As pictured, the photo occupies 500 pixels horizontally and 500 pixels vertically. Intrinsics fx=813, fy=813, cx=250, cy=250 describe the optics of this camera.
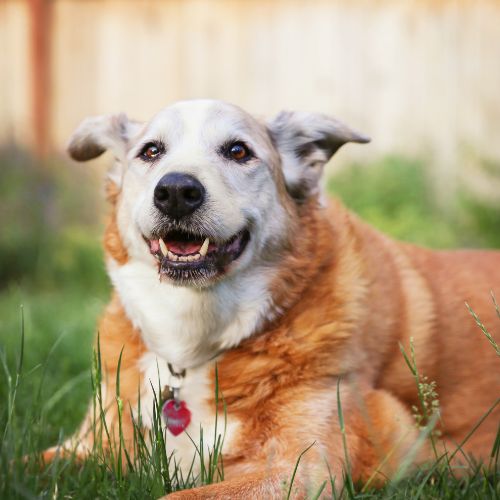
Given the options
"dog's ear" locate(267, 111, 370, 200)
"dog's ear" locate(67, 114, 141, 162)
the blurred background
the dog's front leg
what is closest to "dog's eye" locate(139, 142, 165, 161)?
"dog's ear" locate(67, 114, 141, 162)

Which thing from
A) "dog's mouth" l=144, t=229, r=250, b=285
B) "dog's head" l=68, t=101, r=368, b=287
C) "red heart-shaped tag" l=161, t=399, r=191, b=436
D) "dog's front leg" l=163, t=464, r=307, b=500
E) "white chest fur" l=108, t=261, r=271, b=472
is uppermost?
"dog's head" l=68, t=101, r=368, b=287

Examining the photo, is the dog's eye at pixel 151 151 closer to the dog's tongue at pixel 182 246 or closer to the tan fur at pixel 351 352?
the tan fur at pixel 351 352

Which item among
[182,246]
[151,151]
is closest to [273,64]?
[151,151]

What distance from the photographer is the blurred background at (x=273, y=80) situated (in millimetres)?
7387

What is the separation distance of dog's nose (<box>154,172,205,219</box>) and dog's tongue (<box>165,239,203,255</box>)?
6.1 inches

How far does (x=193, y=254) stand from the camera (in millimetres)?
2789

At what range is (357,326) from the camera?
281cm

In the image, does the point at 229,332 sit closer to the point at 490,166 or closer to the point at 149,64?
the point at 490,166

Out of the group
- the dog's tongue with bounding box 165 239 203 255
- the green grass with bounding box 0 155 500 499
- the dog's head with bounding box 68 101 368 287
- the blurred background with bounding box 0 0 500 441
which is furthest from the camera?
the blurred background with bounding box 0 0 500 441

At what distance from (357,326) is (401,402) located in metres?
0.31

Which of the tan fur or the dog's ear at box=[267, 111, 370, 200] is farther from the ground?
the dog's ear at box=[267, 111, 370, 200]

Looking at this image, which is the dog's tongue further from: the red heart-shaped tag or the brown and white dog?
the red heart-shaped tag

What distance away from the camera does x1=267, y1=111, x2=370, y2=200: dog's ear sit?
313 cm

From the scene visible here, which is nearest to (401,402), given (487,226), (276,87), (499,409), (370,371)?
(370,371)
